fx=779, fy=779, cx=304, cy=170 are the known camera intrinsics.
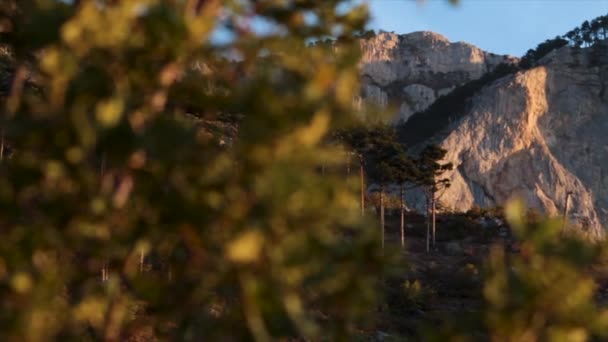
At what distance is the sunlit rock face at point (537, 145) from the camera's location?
181ft

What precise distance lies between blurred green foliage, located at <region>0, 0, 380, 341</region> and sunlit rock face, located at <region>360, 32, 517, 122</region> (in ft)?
258

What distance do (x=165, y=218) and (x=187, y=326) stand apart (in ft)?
A: 0.96

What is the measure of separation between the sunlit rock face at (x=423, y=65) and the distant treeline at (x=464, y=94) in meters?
5.99

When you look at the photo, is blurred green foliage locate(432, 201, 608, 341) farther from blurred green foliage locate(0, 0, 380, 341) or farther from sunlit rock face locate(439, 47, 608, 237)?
sunlit rock face locate(439, 47, 608, 237)

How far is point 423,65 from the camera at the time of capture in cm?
8300

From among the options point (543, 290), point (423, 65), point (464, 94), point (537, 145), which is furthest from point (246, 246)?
point (423, 65)

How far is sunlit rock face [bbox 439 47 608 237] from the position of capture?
5512cm

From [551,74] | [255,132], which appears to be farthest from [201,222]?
[551,74]

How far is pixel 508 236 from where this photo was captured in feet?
134

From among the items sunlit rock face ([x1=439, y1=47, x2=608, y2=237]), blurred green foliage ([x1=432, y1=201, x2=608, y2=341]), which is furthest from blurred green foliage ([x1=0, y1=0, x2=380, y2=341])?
sunlit rock face ([x1=439, y1=47, x2=608, y2=237])

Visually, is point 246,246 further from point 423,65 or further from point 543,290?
point 423,65

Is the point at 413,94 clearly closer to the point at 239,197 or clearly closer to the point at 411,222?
the point at 411,222

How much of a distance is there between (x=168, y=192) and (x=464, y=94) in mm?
70546

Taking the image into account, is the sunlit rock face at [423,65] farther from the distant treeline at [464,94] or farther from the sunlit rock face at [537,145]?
the sunlit rock face at [537,145]
